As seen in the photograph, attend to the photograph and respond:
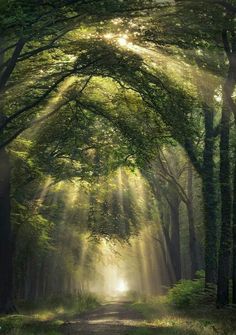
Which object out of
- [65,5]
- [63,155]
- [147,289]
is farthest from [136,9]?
[147,289]

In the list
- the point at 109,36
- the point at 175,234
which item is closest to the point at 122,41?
the point at 109,36

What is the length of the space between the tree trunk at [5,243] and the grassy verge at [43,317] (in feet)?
2.70

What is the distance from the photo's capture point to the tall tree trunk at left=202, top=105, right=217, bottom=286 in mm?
24422

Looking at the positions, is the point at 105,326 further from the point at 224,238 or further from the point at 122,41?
the point at 122,41

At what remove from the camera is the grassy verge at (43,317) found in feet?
49.0

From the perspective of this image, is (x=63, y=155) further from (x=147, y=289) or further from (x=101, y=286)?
(x=101, y=286)

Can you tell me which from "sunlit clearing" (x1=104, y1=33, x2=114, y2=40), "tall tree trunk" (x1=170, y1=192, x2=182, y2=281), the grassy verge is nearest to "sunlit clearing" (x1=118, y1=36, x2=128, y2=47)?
"sunlit clearing" (x1=104, y1=33, x2=114, y2=40)

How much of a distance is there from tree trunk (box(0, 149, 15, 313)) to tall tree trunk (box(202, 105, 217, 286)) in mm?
8514

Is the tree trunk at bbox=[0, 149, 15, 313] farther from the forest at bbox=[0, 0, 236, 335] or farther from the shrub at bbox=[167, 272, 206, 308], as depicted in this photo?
the shrub at bbox=[167, 272, 206, 308]

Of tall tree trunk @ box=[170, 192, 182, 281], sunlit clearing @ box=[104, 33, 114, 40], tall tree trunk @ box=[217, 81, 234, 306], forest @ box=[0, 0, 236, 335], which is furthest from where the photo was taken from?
tall tree trunk @ box=[170, 192, 182, 281]

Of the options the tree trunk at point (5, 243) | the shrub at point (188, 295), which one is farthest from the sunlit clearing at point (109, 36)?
the shrub at point (188, 295)

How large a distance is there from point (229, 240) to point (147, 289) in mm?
51101

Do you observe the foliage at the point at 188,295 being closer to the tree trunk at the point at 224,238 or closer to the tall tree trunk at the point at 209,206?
the tall tree trunk at the point at 209,206

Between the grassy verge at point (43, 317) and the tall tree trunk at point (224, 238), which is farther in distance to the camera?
the tall tree trunk at point (224, 238)
